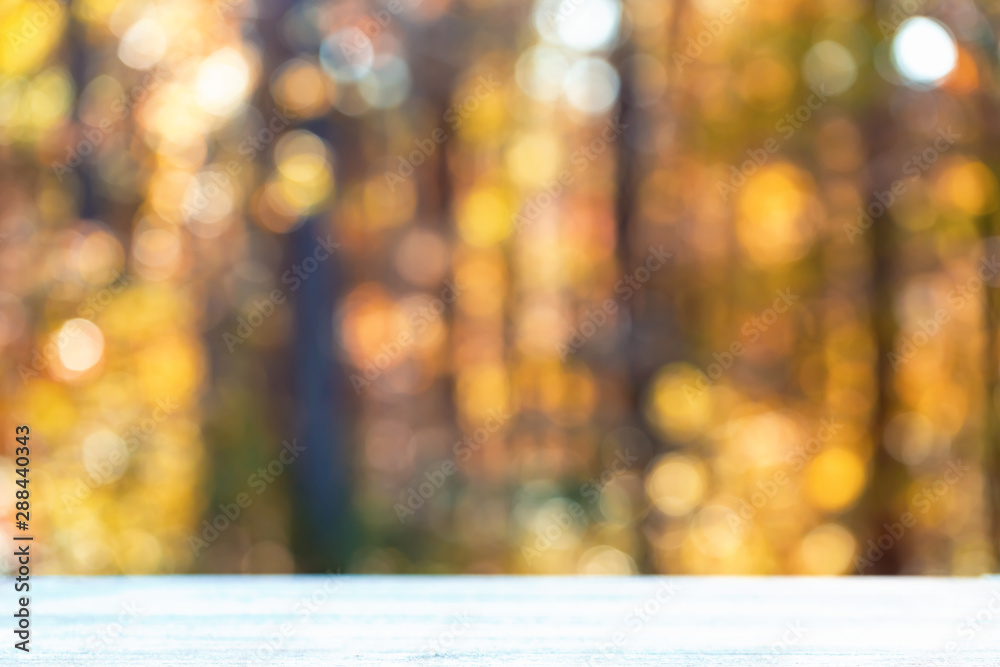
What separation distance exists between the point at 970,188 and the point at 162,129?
5230 millimetres

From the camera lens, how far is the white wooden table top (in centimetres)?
102

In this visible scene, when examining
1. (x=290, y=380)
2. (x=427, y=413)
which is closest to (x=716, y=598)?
(x=290, y=380)

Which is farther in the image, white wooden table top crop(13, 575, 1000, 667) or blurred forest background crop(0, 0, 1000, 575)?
blurred forest background crop(0, 0, 1000, 575)

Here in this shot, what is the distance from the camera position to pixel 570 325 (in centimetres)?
709

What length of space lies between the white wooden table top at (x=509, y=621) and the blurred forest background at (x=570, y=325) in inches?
182

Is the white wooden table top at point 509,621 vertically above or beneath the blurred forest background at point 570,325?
above

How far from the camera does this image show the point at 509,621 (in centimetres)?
118

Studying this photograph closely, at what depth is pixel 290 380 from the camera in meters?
6.39

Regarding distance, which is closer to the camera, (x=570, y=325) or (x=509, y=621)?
(x=509, y=621)

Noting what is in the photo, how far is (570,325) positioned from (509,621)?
5.95 meters

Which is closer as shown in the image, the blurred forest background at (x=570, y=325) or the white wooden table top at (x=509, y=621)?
the white wooden table top at (x=509, y=621)

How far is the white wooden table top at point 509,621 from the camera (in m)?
1.02

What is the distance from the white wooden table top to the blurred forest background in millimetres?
4614

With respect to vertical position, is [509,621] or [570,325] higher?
[509,621]
